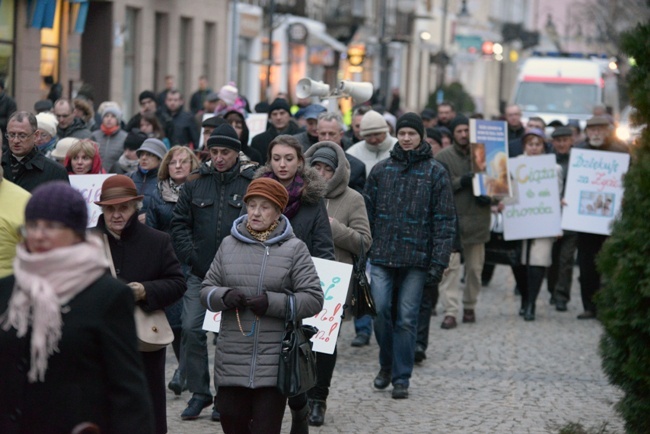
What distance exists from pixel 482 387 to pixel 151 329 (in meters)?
4.35

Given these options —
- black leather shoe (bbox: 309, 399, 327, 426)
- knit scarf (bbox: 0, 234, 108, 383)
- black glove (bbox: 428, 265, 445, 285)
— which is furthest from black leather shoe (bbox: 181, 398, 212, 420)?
knit scarf (bbox: 0, 234, 108, 383)

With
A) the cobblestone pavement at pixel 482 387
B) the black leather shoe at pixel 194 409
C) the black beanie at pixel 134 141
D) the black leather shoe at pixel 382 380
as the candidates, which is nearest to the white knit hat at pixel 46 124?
the black beanie at pixel 134 141

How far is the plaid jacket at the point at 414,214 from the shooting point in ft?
32.4

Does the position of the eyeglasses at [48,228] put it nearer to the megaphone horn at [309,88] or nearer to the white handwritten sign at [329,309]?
the white handwritten sign at [329,309]

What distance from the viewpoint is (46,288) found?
421 cm

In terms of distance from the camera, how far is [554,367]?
11.6 m

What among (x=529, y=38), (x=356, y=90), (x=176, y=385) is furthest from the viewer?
(x=529, y=38)

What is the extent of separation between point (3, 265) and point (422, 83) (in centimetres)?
5862

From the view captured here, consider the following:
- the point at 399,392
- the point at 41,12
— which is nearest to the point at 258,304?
the point at 399,392

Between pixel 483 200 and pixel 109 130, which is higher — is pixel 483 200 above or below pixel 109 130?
below

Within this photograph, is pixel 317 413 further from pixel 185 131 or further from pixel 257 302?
pixel 185 131

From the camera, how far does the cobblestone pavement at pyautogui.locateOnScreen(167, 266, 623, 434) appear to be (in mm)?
9188

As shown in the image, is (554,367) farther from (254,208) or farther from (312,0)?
(312,0)

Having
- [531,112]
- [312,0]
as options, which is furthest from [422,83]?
[531,112]
